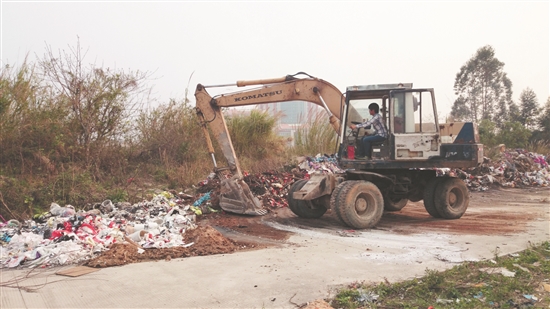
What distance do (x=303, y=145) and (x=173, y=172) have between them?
19.9 ft

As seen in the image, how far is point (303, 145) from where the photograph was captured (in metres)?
17.5

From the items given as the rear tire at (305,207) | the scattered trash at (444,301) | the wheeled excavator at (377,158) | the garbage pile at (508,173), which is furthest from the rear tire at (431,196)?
the garbage pile at (508,173)

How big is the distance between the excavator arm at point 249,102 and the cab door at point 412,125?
1.22 metres

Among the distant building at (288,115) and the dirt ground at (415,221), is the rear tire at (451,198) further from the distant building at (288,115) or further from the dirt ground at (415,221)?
the distant building at (288,115)

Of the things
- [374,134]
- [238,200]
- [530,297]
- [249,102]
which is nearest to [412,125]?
[374,134]

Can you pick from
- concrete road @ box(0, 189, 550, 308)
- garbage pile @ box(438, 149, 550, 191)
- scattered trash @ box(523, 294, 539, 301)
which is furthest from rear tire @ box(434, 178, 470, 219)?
garbage pile @ box(438, 149, 550, 191)

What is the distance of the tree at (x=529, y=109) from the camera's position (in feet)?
80.6

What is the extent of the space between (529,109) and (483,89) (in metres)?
2.74

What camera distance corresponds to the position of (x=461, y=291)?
Answer: 15.2 feet

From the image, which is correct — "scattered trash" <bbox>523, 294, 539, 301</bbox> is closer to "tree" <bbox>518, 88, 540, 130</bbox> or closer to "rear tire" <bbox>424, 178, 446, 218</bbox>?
"rear tire" <bbox>424, 178, 446, 218</bbox>

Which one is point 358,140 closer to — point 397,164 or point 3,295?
point 397,164

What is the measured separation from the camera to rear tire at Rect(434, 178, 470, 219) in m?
9.17

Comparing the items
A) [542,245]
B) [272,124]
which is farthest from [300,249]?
[272,124]

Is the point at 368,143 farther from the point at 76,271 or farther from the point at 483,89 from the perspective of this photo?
the point at 483,89
